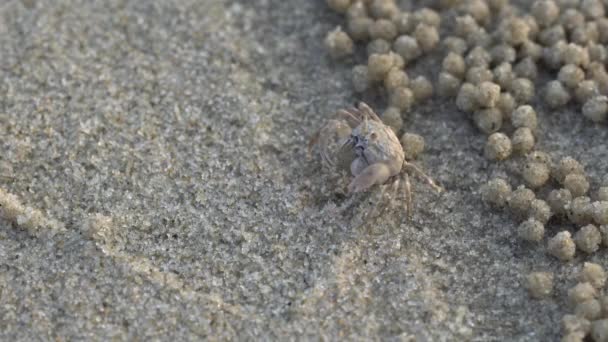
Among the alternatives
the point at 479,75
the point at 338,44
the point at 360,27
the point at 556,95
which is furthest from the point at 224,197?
the point at 556,95

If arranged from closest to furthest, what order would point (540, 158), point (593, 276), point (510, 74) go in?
point (593, 276)
point (540, 158)
point (510, 74)

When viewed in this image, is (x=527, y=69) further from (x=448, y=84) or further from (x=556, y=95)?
(x=448, y=84)

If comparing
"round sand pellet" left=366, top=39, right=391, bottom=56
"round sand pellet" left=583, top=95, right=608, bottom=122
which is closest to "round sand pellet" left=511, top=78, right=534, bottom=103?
"round sand pellet" left=583, top=95, right=608, bottom=122

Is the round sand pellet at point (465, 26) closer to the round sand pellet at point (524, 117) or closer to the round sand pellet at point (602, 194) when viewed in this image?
the round sand pellet at point (524, 117)

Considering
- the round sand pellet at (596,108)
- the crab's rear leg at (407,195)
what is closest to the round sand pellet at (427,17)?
the round sand pellet at (596,108)

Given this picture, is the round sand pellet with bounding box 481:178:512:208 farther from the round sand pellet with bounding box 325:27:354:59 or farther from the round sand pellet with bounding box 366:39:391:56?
the round sand pellet with bounding box 325:27:354:59

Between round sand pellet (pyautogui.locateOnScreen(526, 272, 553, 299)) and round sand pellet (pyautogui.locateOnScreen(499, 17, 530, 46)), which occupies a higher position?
round sand pellet (pyautogui.locateOnScreen(499, 17, 530, 46))

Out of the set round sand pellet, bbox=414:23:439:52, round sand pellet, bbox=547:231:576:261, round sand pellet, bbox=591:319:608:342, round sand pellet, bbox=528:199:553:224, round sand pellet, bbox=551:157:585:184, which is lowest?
round sand pellet, bbox=591:319:608:342

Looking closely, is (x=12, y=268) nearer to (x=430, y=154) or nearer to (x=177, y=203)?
(x=177, y=203)
